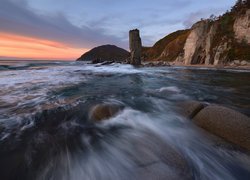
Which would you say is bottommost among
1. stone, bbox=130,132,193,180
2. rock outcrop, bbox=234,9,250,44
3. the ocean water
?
the ocean water

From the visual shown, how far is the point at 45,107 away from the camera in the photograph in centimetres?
620

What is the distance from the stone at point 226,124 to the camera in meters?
3.53

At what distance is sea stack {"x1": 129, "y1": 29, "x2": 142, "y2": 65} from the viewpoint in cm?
4150

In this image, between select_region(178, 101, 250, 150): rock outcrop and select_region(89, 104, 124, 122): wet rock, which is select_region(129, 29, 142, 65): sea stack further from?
select_region(178, 101, 250, 150): rock outcrop

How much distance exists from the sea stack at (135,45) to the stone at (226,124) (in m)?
38.5

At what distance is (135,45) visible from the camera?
137 ft

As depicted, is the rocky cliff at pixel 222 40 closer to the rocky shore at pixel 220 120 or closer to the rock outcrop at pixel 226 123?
the rocky shore at pixel 220 120

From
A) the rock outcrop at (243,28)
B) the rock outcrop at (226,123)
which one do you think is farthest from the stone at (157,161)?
the rock outcrop at (243,28)

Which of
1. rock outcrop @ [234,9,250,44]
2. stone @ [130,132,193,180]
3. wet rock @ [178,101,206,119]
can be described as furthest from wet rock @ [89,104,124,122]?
rock outcrop @ [234,9,250,44]

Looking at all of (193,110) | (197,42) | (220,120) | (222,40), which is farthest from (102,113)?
(197,42)

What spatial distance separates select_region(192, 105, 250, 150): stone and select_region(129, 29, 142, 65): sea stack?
38.5 meters

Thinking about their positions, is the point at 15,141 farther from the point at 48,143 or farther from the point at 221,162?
the point at 221,162

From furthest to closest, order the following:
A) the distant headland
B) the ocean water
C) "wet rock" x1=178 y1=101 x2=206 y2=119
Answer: the distant headland, "wet rock" x1=178 y1=101 x2=206 y2=119, the ocean water

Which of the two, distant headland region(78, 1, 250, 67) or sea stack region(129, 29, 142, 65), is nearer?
distant headland region(78, 1, 250, 67)
